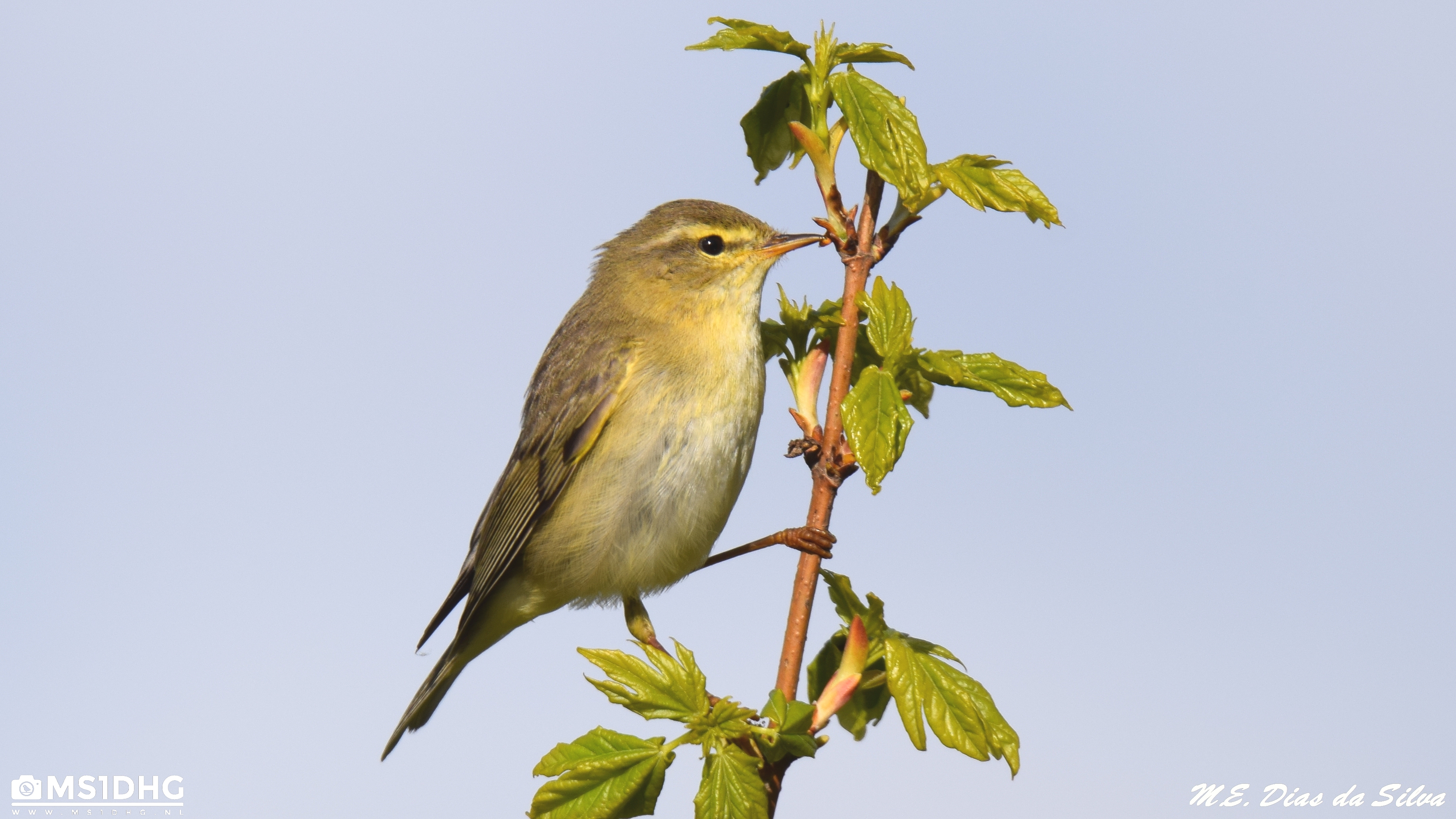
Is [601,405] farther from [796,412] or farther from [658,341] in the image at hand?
[796,412]

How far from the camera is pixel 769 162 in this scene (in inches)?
139

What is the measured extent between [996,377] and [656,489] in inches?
65.2

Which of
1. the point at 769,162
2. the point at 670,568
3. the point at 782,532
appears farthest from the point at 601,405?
the point at 769,162

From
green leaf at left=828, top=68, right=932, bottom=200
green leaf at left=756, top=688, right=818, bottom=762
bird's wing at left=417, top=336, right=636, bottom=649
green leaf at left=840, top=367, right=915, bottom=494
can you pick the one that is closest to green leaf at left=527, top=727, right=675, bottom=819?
green leaf at left=756, top=688, right=818, bottom=762

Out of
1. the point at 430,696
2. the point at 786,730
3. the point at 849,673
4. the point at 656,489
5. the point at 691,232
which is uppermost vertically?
the point at 691,232

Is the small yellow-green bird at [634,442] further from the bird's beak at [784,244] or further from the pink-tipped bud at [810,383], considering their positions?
the pink-tipped bud at [810,383]

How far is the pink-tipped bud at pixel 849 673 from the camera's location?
9.23 ft

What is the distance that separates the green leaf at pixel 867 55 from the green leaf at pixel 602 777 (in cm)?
187

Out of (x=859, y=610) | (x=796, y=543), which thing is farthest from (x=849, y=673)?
(x=796, y=543)

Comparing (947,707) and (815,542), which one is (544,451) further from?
(947,707)

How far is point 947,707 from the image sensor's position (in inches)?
107

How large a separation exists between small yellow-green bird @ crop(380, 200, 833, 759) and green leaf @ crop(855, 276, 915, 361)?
1069 mm

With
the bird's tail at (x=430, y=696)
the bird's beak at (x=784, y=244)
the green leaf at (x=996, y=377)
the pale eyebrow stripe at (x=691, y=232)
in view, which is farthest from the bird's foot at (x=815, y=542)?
the bird's tail at (x=430, y=696)

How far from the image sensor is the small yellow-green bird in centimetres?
429
